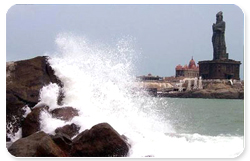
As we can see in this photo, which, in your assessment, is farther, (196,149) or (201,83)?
(201,83)

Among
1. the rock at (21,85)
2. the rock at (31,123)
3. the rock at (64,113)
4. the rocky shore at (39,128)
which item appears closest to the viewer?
the rocky shore at (39,128)

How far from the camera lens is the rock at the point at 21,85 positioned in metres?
7.95

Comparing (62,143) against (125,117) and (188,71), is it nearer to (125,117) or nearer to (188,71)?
(125,117)

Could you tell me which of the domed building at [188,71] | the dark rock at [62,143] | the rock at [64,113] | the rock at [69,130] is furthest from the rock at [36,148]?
the domed building at [188,71]

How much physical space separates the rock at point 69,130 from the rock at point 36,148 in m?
1.18

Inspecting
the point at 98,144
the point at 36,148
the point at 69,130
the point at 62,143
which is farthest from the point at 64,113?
the point at 36,148

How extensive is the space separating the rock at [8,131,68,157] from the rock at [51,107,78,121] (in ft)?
5.19

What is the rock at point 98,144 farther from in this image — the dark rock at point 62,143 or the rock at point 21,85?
the rock at point 21,85

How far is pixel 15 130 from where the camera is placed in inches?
309

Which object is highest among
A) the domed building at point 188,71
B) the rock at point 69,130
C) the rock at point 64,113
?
the domed building at point 188,71

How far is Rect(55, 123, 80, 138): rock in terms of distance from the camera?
7.43 metres
